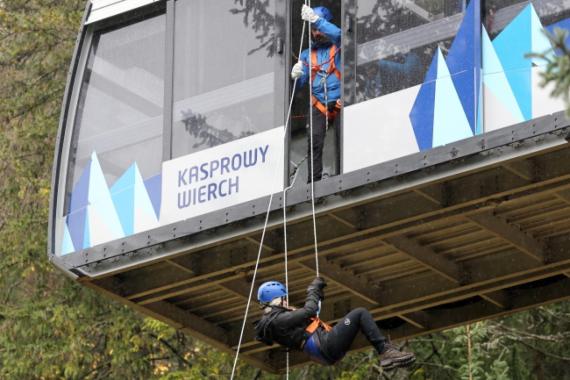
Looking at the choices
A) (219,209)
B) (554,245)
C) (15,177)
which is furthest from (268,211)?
(15,177)

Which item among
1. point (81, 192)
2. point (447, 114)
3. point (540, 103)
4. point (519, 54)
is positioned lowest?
point (540, 103)

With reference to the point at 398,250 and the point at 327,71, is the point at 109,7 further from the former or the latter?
the point at 398,250

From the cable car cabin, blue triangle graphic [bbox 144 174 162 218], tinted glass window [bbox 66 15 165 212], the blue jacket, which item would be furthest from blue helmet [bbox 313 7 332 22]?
blue triangle graphic [bbox 144 174 162 218]

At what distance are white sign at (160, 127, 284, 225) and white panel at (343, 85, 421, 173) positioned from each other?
82cm

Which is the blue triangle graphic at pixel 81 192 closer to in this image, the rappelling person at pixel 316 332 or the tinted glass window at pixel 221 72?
the tinted glass window at pixel 221 72

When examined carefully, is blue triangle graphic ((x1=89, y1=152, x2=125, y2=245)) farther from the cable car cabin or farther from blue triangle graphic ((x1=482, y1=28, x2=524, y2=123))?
blue triangle graphic ((x1=482, y1=28, x2=524, y2=123))

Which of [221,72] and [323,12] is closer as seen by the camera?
[323,12]

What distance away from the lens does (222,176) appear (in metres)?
15.8

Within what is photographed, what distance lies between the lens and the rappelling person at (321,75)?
15.2 m

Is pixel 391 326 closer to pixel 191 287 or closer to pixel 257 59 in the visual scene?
pixel 191 287

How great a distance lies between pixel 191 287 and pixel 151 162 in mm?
1460

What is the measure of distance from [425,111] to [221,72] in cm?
247

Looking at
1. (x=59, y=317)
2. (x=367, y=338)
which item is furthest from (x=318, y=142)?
(x=59, y=317)

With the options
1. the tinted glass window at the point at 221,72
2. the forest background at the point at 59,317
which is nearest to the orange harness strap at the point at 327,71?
the tinted glass window at the point at 221,72
